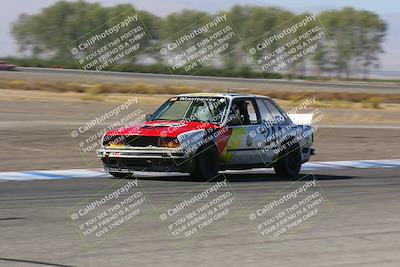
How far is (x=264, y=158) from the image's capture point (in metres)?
14.2

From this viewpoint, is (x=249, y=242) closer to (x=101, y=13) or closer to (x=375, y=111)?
(x=375, y=111)

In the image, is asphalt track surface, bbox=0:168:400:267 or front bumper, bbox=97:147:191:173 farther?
front bumper, bbox=97:147:191:173

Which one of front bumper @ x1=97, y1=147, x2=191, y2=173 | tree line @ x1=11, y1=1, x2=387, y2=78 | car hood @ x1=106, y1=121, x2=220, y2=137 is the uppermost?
car hood @ x1=106, y1=121, x2=220, y2=137

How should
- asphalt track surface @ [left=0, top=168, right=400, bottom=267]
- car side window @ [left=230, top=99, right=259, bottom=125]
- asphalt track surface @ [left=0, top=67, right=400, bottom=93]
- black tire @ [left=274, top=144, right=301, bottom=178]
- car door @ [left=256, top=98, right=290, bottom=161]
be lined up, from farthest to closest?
asphalt track surface @ [left=0, top=67, right=400, bottom=93], black tire @ [left=274, top=144, right=301, bottom=178], car door @ [left=256, top=98, right=290, bottom=161], car side window @ [left=230, top=99, right=259, bottom=125], asphalt track surface @ [left=0, top=168, right=400, bottom=267]

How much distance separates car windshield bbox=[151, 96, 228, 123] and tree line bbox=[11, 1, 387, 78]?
9938 centimetres

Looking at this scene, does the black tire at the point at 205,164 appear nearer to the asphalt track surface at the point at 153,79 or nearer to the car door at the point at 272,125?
the car door at the point at 272,125

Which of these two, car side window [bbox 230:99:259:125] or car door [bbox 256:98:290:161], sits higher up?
car side window [bbox 230:99:259:125]

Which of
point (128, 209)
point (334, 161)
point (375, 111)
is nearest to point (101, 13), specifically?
point (375, 111)

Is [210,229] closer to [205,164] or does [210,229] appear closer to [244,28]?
[205,164]

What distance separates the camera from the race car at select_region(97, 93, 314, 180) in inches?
502

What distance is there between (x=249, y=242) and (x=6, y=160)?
9682mm

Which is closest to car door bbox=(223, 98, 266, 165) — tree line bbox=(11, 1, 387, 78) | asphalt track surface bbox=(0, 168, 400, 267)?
asphalt track surface bbox=(0, 168, 400, 267)

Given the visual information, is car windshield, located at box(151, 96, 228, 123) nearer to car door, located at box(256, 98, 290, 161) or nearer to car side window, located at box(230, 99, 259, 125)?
car side window, located at box(230, 99, 259, 125)

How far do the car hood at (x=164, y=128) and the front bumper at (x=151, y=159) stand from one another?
0.26 meters
